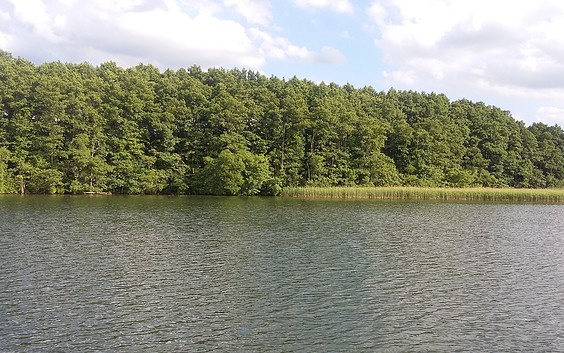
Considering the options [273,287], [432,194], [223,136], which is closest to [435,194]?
[432,194]

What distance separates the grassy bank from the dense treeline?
247 inches

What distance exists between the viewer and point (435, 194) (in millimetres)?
58688

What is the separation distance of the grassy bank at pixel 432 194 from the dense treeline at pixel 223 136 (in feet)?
20.6

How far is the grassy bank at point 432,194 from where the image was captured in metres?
57.6

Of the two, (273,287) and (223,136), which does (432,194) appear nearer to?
(223,136)

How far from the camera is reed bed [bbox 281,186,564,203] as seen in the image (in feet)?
189

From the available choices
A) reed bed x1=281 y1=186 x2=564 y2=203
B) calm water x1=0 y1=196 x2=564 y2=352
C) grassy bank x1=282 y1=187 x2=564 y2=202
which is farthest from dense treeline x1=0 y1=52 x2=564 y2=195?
calm water x1=0 y1=196 x2=564 y2=352

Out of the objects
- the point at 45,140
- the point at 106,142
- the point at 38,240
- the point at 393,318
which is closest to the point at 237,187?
the point at 106,142

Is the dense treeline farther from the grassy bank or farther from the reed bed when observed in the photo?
the reed bed

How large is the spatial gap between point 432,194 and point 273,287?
45854mm

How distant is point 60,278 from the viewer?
667 inches

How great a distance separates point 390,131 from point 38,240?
5999 cm

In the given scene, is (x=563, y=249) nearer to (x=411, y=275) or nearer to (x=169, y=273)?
(x=411, y=275)

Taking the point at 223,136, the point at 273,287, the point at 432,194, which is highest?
the point at 223,136
